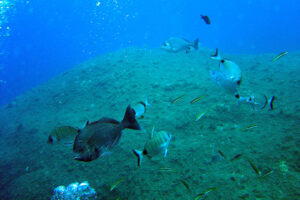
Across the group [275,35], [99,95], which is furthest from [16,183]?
[275,35]

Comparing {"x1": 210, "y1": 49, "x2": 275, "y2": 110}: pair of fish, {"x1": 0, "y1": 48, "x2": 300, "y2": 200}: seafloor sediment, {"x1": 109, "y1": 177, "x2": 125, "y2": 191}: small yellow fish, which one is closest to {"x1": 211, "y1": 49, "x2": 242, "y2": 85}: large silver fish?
{"x1": 210, "y1": 49, "x2": 275, "y2": 110}: pair of fish

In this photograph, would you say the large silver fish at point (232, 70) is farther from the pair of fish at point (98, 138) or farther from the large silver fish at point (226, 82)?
the pair of fish at point (98, 138)

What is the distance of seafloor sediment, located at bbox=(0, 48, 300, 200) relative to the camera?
2.88 metres

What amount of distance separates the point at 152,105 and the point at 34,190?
11.7ft

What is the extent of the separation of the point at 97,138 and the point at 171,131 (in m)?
2.79

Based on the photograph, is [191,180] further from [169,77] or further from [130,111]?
[169,77]

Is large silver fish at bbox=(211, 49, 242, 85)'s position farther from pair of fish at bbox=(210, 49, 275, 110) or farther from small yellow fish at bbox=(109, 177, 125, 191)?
small yellow fish at bbox=(109, 177, 125, 191)

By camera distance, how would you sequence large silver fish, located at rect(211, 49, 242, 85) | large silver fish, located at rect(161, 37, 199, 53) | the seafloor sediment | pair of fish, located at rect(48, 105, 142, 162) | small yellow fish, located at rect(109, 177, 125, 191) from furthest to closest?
large silver fish, located at rect(161, 37, 199, 53)
small yellow fish, located at rect(109, 177, 125, 191)
the seafloor sediment
large silver fish, located at rect(211, 49, 242, 85)
pair of fish, located at rect(48, 105, 142, 162)

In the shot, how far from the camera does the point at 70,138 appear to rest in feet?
9.70

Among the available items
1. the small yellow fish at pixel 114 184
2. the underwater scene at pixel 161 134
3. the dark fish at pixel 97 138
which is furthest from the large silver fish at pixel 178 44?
the small yellow fish at pixel 114 184

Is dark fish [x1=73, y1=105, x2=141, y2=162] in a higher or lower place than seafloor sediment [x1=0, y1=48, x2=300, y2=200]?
higher

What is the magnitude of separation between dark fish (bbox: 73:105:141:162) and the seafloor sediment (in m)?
1.56

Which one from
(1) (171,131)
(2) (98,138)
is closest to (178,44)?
(1) (171,131)

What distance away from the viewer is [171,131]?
4.33 metres
